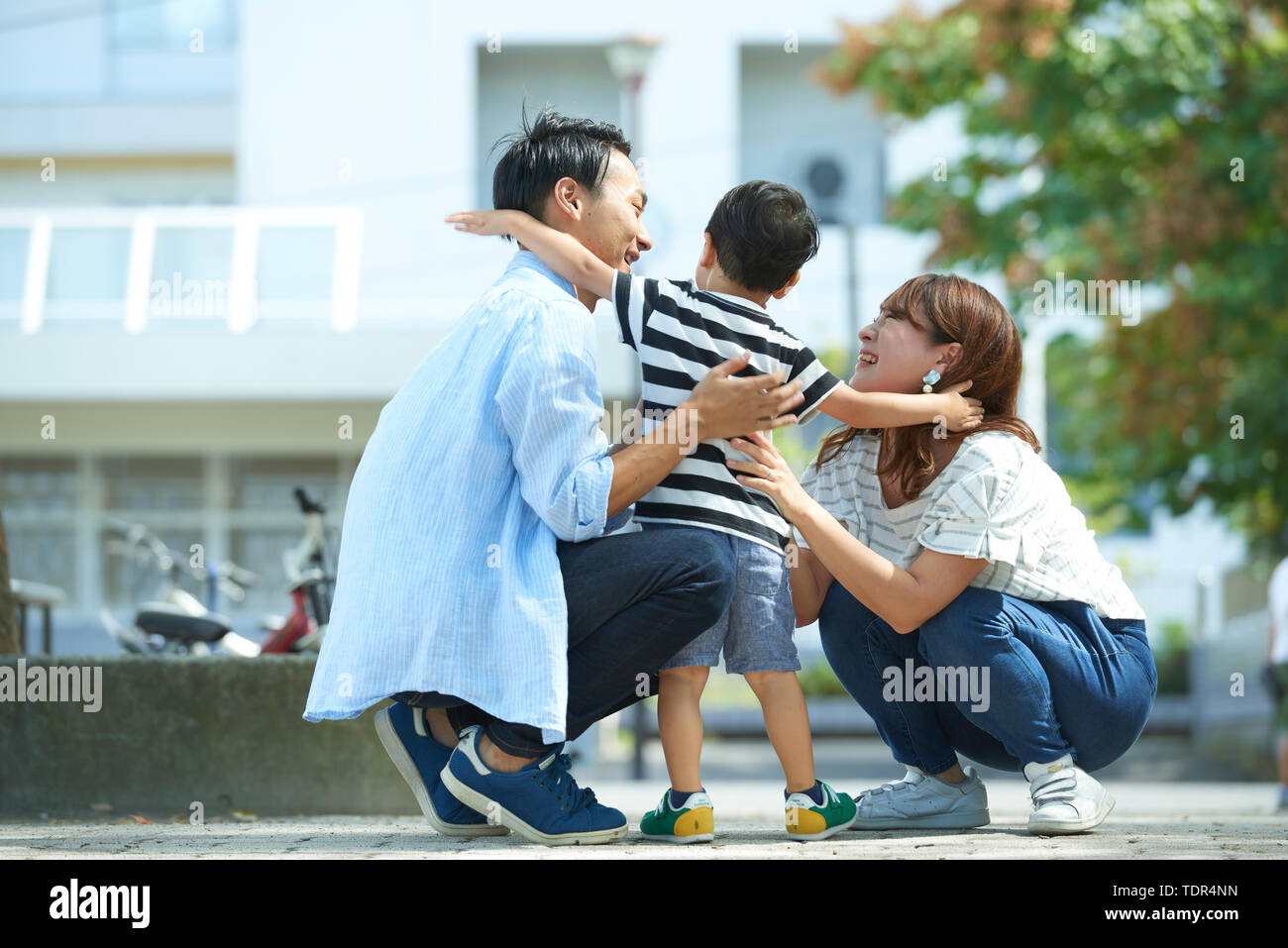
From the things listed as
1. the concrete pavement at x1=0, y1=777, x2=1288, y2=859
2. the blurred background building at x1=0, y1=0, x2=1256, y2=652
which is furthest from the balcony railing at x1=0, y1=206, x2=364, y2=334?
the concrete pavement at x1=0, y1=777, x2=1288, y2=859

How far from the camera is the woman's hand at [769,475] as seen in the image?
285cm

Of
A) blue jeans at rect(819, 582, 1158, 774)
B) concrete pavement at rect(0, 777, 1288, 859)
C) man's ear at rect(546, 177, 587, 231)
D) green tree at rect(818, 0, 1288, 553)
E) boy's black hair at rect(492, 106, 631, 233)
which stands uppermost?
green tree at rect(818, 0, 1288, 553)

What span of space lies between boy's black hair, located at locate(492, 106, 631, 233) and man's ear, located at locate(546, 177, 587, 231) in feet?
0.05

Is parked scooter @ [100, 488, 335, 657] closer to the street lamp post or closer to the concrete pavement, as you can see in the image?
the concrete pavement

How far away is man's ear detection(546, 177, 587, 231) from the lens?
3033 millimetres

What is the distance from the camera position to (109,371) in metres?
13.9

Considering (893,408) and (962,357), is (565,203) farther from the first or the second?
(962,357)

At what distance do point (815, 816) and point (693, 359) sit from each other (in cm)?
97

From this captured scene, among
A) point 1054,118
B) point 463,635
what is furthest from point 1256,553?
point 463,635

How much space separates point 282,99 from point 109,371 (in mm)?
5003

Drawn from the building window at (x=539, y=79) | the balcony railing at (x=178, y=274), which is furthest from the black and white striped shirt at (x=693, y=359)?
the building window at (x=539, y=79)

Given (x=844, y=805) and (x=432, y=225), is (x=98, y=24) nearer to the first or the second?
(x=432, y=225)

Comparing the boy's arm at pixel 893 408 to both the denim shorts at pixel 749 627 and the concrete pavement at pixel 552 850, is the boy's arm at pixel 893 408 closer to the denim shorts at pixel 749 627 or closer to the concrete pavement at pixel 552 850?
the denim shorts at pixel 749 627

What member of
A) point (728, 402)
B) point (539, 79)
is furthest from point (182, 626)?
point (539, 79)
